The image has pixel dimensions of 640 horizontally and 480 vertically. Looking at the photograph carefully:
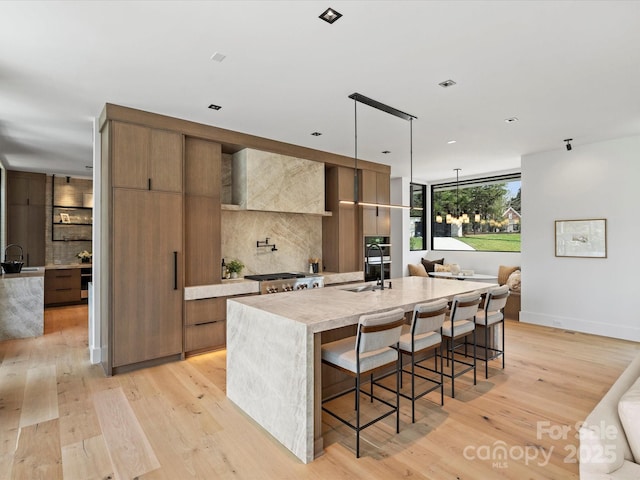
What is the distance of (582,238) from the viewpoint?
5.31 m

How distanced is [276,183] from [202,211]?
3.70ft

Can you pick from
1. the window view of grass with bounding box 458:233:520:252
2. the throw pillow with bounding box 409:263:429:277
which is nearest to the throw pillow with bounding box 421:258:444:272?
the throw pillow with bounding box 409:263:429:277

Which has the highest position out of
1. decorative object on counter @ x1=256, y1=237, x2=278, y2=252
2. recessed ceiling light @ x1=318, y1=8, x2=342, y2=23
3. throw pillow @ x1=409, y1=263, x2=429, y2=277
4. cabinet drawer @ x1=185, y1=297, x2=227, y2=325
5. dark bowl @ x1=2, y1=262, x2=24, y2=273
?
recessed ceiling light @ x1=318, y1=8, x2=342, y2=23

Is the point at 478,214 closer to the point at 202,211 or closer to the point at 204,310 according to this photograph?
the point at 202,211

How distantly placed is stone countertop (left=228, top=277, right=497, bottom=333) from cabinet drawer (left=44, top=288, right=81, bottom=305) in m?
6.02

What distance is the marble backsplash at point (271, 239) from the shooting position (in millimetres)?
5086

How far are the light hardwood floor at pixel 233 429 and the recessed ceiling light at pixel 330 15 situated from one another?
9.20ft

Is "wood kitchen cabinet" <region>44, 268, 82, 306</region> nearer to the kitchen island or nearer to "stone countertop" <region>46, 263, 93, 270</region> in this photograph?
"stone countertop" <region>46, 263, 93, 270</region>

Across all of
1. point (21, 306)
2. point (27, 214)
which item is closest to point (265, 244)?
point (21, 306)

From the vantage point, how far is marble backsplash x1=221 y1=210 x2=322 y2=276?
16.7ft

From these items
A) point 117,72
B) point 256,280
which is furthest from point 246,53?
point 256,280

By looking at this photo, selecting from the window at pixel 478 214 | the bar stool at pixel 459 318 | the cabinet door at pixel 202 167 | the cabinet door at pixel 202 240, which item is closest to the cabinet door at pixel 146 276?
the cabinet door at pixel 202 240

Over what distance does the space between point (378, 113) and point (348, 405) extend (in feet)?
9.73

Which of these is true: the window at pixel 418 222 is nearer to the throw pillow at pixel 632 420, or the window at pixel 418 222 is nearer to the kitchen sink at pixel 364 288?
the kitchen sink at pixel 364 288
